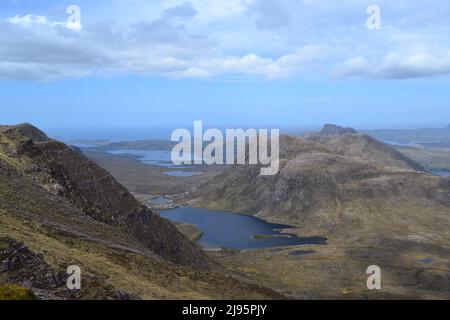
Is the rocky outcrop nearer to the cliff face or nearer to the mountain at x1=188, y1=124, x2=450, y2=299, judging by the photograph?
the cliff face

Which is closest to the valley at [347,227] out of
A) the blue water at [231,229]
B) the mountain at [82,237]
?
the blue water at [231,229]

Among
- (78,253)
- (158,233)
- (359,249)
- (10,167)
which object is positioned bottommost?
(359,249)

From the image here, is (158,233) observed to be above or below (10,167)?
below

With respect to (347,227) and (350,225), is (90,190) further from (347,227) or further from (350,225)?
(350,225)

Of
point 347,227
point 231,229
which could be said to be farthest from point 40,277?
point 347,227

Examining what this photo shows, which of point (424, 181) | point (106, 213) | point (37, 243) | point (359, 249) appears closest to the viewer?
point (37, 243)

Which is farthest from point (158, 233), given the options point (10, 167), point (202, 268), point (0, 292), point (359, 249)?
point (359, 249)

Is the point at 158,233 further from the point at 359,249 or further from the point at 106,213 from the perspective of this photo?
the point at 359,249

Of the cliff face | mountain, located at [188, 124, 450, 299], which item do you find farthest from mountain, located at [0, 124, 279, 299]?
mountain, located at [188, 124, 450, 299]
